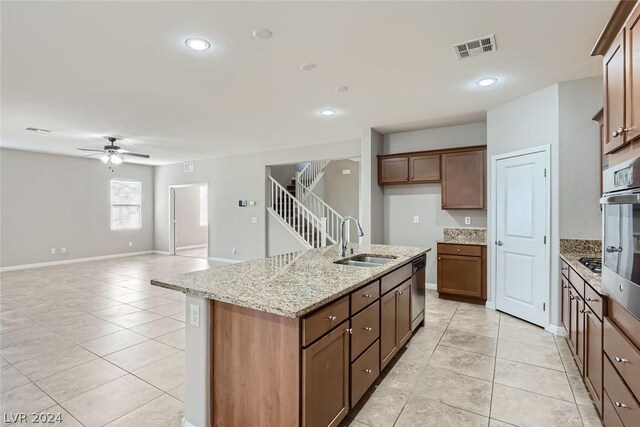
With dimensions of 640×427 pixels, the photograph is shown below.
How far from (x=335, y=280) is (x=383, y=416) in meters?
0.96

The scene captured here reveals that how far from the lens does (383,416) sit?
207cm

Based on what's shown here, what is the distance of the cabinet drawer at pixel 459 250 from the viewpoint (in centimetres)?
443

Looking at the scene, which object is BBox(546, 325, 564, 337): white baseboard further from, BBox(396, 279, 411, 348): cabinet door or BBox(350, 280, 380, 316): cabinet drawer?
BBox(350, 280, 380, 316): cabinet drawer

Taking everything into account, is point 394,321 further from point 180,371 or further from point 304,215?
point 304,215

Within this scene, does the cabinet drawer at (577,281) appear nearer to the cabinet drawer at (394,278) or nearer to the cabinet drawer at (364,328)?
the cabinet drawer at (394,278)

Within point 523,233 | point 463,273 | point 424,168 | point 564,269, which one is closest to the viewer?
point 564,269

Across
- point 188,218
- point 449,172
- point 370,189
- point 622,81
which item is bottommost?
point 188,218

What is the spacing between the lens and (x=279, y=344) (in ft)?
5.17

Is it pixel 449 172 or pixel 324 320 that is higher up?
pixel 449 172

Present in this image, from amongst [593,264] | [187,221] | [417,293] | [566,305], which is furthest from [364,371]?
[187,221]

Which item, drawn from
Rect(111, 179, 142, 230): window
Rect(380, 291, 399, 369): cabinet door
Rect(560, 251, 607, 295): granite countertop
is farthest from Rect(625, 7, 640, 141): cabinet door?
Rect(111, 179, 142, 230): window

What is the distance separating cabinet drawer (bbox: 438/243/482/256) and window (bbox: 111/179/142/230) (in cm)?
853

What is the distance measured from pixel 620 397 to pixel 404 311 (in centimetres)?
153

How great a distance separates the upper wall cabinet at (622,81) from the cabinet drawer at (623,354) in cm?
92
